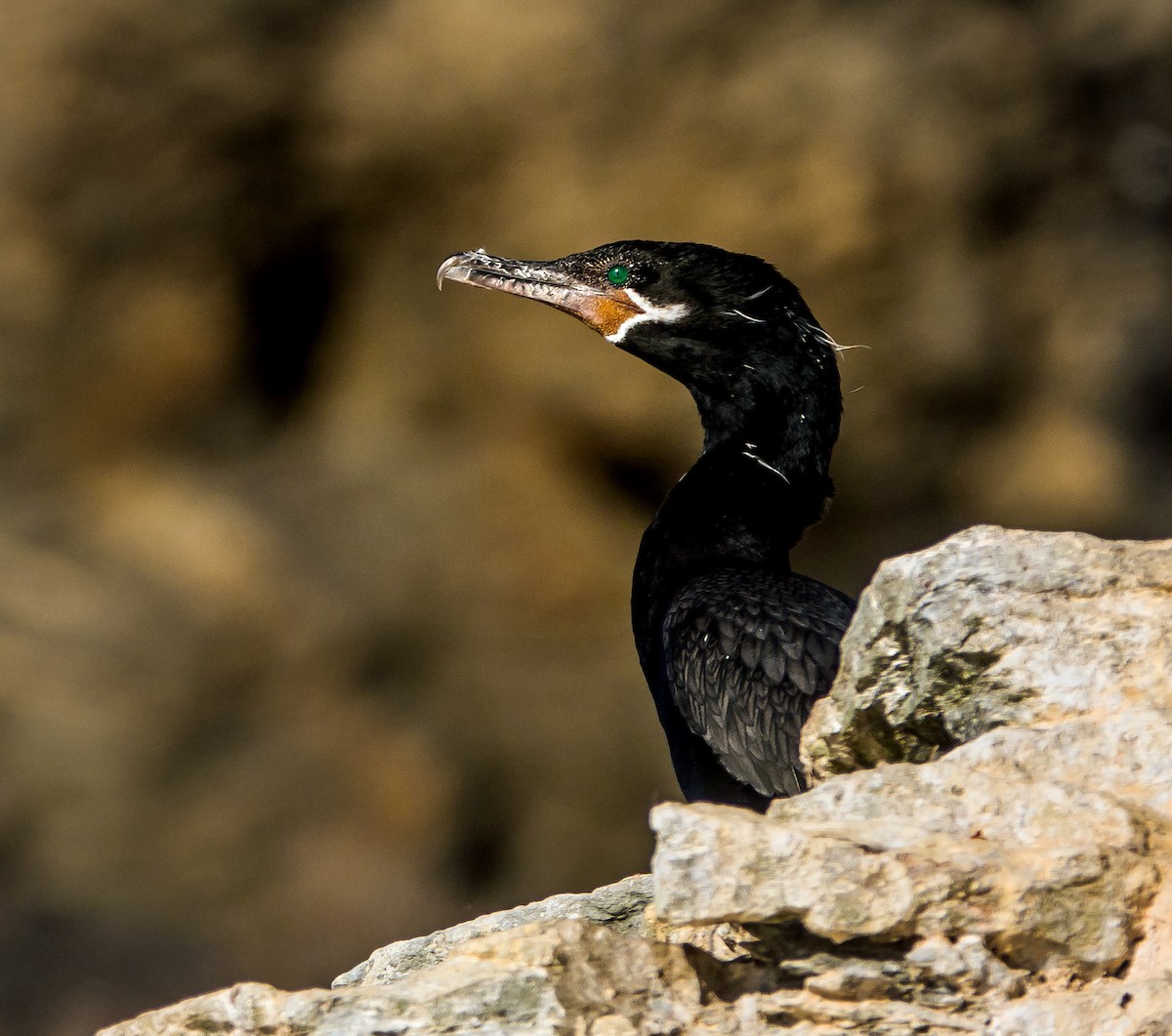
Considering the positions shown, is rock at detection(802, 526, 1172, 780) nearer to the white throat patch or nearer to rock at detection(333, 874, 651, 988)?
rock at detection(333, 874, 651, 988)

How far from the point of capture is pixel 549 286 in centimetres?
459

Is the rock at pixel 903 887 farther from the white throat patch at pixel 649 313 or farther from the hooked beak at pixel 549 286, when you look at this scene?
the hooked beak at pixel 549 286

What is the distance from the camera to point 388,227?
7.59 metres

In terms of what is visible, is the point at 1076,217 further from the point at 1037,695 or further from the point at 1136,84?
the point at 1037,695

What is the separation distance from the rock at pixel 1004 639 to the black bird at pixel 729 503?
111cm

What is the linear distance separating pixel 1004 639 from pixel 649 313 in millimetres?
2312

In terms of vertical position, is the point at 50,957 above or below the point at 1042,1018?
above

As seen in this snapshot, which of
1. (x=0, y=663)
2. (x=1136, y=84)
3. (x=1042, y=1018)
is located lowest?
(x=1042, y=1018)

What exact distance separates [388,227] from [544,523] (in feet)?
5.21

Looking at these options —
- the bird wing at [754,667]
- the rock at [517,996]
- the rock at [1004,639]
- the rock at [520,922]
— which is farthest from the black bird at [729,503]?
the rock at [517,996]

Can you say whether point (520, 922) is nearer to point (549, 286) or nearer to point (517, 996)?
point (517, 996)

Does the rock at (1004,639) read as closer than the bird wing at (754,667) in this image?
Yes

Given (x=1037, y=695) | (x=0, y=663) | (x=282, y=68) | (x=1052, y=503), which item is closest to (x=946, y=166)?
(x=1052, y=503)

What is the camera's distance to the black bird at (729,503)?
3637 mm
